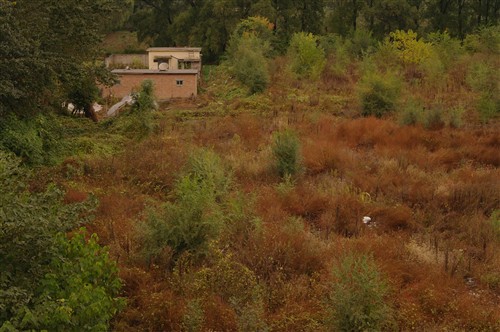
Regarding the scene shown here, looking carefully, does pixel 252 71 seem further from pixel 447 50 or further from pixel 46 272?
pixel 46 272

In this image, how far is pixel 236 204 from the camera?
316 inches

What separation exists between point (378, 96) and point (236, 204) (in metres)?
11.3

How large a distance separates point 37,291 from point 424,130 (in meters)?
12.6

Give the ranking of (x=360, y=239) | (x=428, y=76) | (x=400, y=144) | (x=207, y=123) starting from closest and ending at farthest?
(x=360, y=239)
(x=400, y=144)
(x=207, y=123)
(x=428, y=76)

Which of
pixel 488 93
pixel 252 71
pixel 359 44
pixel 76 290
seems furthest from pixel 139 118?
pixel 359 44

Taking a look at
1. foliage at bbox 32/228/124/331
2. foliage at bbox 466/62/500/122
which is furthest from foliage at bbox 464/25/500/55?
foliage at bbox 32/228/124/331

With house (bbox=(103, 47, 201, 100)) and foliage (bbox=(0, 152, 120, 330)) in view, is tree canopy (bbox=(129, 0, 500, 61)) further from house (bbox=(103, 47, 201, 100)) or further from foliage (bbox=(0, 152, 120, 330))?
foliage (bbox=(0, 152, 120, 330))

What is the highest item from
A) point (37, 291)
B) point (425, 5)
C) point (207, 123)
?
point (425, 5)

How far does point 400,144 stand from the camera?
13.5 m

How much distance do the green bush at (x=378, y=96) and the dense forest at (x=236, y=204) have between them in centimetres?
7

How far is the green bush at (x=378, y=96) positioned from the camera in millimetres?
17812

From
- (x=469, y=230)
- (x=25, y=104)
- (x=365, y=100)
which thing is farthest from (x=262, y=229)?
(x=365, y=100)

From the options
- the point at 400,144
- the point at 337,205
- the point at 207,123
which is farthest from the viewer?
the point at 207,123

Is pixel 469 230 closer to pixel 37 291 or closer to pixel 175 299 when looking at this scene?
pixel 175 299
